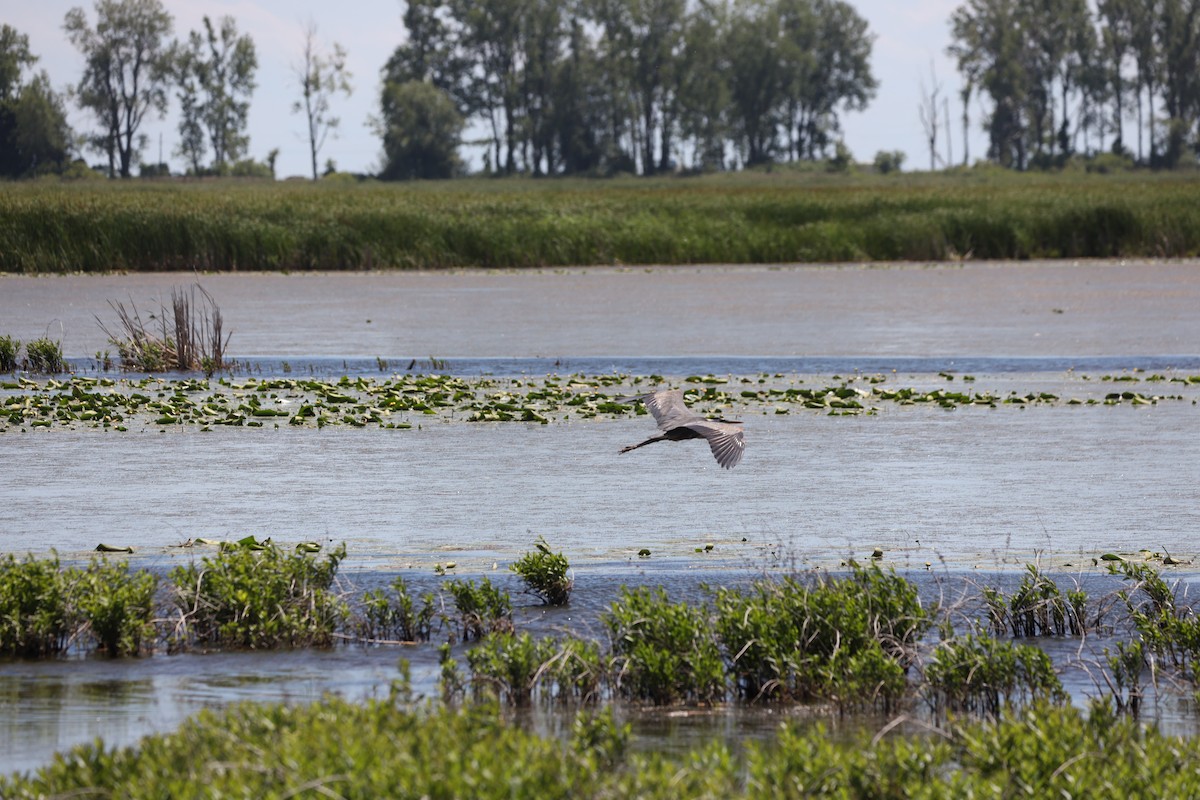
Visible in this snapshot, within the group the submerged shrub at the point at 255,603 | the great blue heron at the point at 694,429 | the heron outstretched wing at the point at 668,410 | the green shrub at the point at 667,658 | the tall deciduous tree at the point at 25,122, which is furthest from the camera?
the tall deciduous tree at the point at 25,122

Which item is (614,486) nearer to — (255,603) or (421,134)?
(255,603)

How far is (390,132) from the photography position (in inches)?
4365

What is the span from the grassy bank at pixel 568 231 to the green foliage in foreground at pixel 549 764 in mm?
33444

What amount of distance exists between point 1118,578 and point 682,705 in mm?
3147

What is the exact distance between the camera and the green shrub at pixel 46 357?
20922 millimetres

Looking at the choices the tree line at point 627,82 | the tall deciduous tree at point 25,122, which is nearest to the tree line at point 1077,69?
the tree line at point 627,82

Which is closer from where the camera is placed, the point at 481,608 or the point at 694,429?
the point at 481,608

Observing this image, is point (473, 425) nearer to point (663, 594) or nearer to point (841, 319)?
point (663, 594)

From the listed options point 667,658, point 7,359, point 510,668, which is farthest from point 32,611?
point 7,359

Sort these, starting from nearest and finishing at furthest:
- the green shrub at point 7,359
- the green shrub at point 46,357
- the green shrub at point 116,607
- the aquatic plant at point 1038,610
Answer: the green shrub at point 116,607
the aquatic plant at point 1038,610
the green shrub at point 46,357
the green shrub at point 7,359

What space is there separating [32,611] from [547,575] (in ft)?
8.31

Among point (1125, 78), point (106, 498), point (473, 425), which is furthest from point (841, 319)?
point (1125, 78)

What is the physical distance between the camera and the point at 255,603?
8.30 m

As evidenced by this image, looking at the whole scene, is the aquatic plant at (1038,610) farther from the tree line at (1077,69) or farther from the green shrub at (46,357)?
the tree line at (1077,69)
